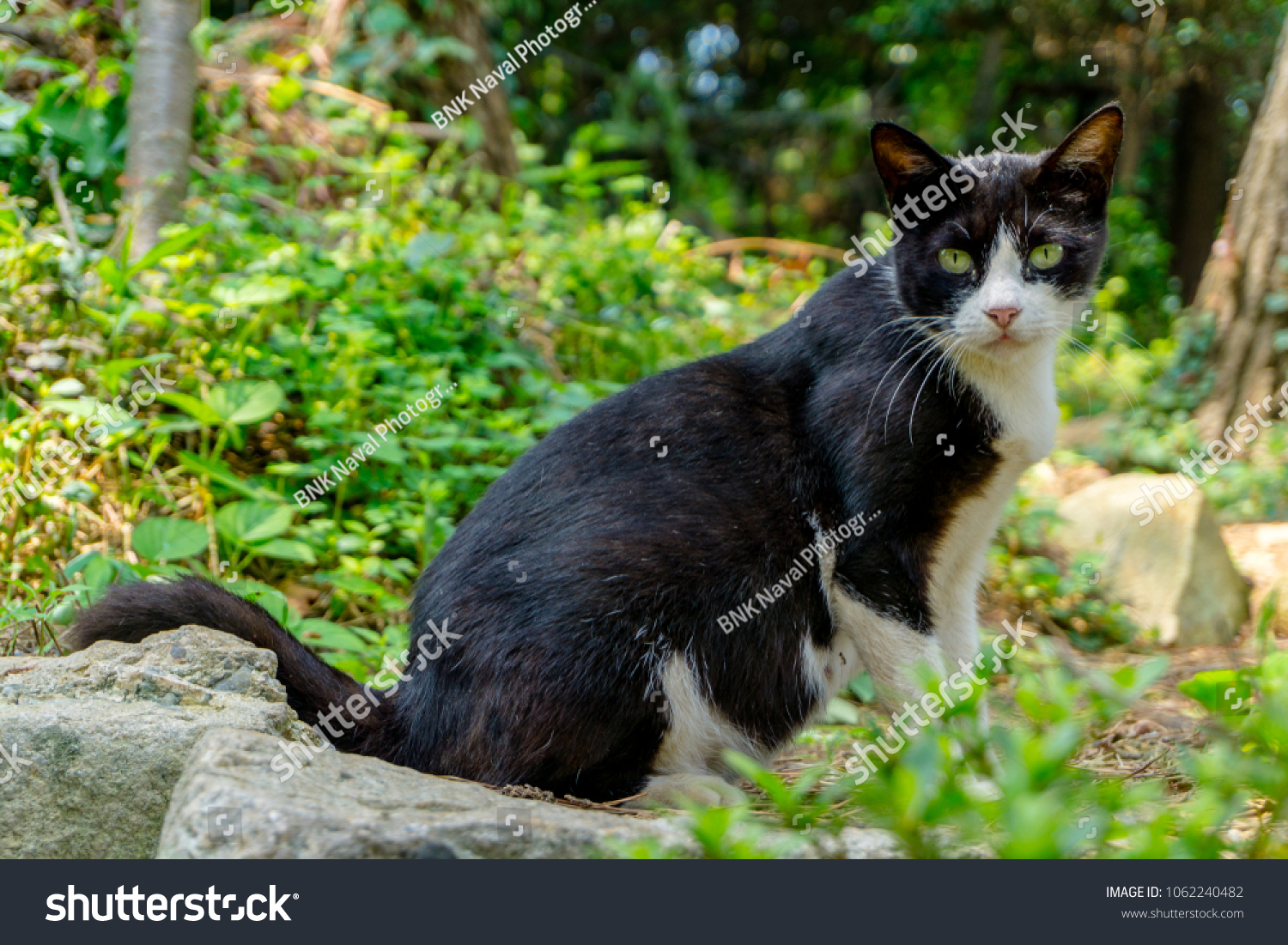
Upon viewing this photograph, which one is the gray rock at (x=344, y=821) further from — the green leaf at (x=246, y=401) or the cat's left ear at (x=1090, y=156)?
the cat's left ear at (x=1090, y=156)

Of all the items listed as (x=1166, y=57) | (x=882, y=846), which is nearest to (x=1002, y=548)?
(x=882, y=846)

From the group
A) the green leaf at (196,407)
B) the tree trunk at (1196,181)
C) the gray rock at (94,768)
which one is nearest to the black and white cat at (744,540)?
the gray rock at (94,768)

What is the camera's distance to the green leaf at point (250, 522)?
3104mm

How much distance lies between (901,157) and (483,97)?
414 cm

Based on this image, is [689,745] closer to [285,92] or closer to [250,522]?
[250,522]

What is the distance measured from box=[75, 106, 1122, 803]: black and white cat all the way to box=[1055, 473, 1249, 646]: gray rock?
85.0 inches

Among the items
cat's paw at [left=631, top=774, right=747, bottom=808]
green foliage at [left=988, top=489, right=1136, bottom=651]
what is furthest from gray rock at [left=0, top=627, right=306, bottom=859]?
green foliage at [left=988, top=489, right=1136, bottom=651]

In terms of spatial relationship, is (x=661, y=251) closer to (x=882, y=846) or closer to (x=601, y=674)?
(x=601, y=674)

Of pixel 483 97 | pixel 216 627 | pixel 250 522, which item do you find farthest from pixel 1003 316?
pixel 483 97

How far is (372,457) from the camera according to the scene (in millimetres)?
3566

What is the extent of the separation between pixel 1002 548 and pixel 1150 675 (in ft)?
10.2

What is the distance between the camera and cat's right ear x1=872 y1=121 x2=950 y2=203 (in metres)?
2.49

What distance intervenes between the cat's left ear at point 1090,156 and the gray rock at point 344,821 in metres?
1.75

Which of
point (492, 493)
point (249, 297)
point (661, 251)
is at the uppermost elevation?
point (661, 251)
